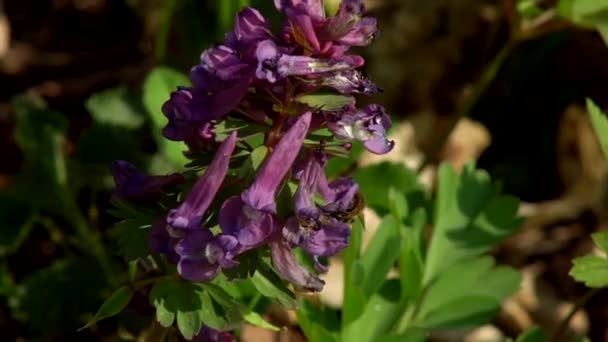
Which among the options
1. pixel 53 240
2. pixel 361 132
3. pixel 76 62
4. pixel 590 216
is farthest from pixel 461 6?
pixel 361 132

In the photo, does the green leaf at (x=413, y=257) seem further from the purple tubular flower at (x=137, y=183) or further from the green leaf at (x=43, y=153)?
the green leaf at (x=43, y=153)

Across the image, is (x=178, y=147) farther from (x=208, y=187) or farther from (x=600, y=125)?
(x=600, y=125)

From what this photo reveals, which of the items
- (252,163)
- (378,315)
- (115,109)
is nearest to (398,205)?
(378,315)

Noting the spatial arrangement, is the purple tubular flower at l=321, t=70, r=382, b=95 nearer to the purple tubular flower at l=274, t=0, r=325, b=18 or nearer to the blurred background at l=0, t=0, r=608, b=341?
the purple tubular flower at l=274, t=0, r=325, b=18

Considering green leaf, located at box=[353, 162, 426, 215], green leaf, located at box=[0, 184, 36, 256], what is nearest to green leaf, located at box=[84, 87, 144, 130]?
green leaf, located at box=[0, 184, 36, 256]

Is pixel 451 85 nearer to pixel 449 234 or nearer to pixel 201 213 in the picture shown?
pixel 449 234

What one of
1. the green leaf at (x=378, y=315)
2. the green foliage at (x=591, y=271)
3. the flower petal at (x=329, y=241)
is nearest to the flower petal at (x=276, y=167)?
the flower petal at (x=329, y=241)
